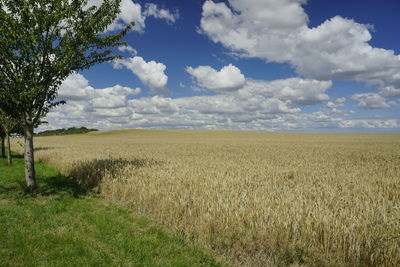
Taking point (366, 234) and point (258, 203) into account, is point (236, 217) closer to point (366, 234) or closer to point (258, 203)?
point (258, 203)

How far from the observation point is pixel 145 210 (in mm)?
8867

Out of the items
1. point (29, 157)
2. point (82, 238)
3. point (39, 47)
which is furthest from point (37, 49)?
point (82, 238)

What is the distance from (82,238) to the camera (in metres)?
6.68

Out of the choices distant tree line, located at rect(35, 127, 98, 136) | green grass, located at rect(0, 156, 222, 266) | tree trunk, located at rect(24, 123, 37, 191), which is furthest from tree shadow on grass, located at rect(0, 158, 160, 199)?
distant tree line, located at rect(35, 127, 98, 136)

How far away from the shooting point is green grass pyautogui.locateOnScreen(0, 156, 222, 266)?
559cm

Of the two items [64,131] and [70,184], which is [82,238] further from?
[64,131]

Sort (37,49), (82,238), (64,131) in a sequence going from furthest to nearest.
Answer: (64,131) → (37,49) → (82,238)

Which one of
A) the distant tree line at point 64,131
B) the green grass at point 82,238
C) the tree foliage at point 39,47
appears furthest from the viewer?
the distant tree line at point 64,131

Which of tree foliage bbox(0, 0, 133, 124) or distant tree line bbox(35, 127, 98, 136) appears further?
distant tree line bbox(35, 127, 98, 136)

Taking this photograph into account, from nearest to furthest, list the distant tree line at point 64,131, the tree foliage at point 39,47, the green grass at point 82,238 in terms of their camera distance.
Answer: the green grass at point 82,238
the tree foliage at point 39,47
the distant tree line at point 64,131

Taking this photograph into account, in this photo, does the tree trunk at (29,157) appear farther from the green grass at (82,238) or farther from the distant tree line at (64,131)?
the distant tree line at (64,131)

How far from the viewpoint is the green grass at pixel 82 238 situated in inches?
220

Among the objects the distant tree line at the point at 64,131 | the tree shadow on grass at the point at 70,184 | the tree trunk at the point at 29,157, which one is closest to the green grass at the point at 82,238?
the tree shadow on grass at the point at 70,184

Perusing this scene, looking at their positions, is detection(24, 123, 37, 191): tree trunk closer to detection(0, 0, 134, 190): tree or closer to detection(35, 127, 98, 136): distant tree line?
detection(0, 0, 134, 190): tree
